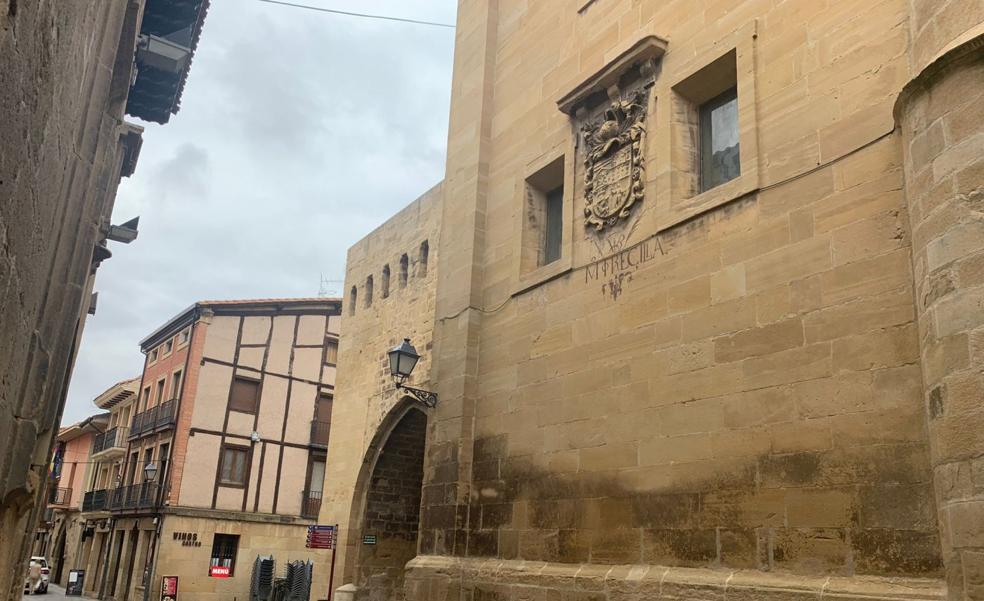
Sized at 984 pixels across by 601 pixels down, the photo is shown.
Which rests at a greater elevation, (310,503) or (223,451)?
(223,451)

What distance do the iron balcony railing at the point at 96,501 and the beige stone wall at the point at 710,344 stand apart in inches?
958

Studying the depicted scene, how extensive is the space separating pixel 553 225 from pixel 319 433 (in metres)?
19.1

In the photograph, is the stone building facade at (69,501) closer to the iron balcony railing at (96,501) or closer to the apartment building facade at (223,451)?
the iron balcony railing at (96,501)

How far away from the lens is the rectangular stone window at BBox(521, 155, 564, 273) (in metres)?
8.09

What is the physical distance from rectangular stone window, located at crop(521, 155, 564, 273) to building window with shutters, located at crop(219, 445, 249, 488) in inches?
730

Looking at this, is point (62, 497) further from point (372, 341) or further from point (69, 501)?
point (372, 341)

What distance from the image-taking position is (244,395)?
25.0m

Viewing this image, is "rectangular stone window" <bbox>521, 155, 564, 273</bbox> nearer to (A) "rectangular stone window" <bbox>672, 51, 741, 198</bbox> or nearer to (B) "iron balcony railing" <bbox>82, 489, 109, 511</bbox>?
(A) "rectangular stone window" <bbox>672, 51, 741, 198</bbox>

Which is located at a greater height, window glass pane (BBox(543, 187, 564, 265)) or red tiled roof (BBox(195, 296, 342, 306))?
red tiled roof (BBox(195, 296, 342, 306))

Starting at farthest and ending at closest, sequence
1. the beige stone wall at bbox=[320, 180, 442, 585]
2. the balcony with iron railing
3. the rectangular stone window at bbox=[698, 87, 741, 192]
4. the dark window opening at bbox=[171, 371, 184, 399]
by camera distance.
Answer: the balcony with iron railing, the dark window opening at bbox=[171, 371, 184, 399], the beige stone wall at bbox=[320, 180, 442, 585], the rectangular stone window at bbox=[698, 87, 741, 192]

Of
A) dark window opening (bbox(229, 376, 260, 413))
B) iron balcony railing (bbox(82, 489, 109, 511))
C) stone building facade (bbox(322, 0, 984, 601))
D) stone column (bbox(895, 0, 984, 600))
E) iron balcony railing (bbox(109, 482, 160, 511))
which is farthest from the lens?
iron balcony railing (bbox(82, 489, 109, 511))

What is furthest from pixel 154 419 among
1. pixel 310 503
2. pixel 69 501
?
pixel 69 501

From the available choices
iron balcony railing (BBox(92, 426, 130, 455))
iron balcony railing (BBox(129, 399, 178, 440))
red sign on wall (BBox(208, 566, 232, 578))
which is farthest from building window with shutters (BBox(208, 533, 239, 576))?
iron balcony railing (BBox(92, 426, 130, 455))

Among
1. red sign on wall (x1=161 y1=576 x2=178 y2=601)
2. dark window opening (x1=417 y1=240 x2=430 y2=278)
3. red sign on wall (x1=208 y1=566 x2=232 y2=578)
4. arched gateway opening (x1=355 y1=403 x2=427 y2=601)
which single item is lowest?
red sign on wall (x1=161 y1=576 x2=178 y2=601)
